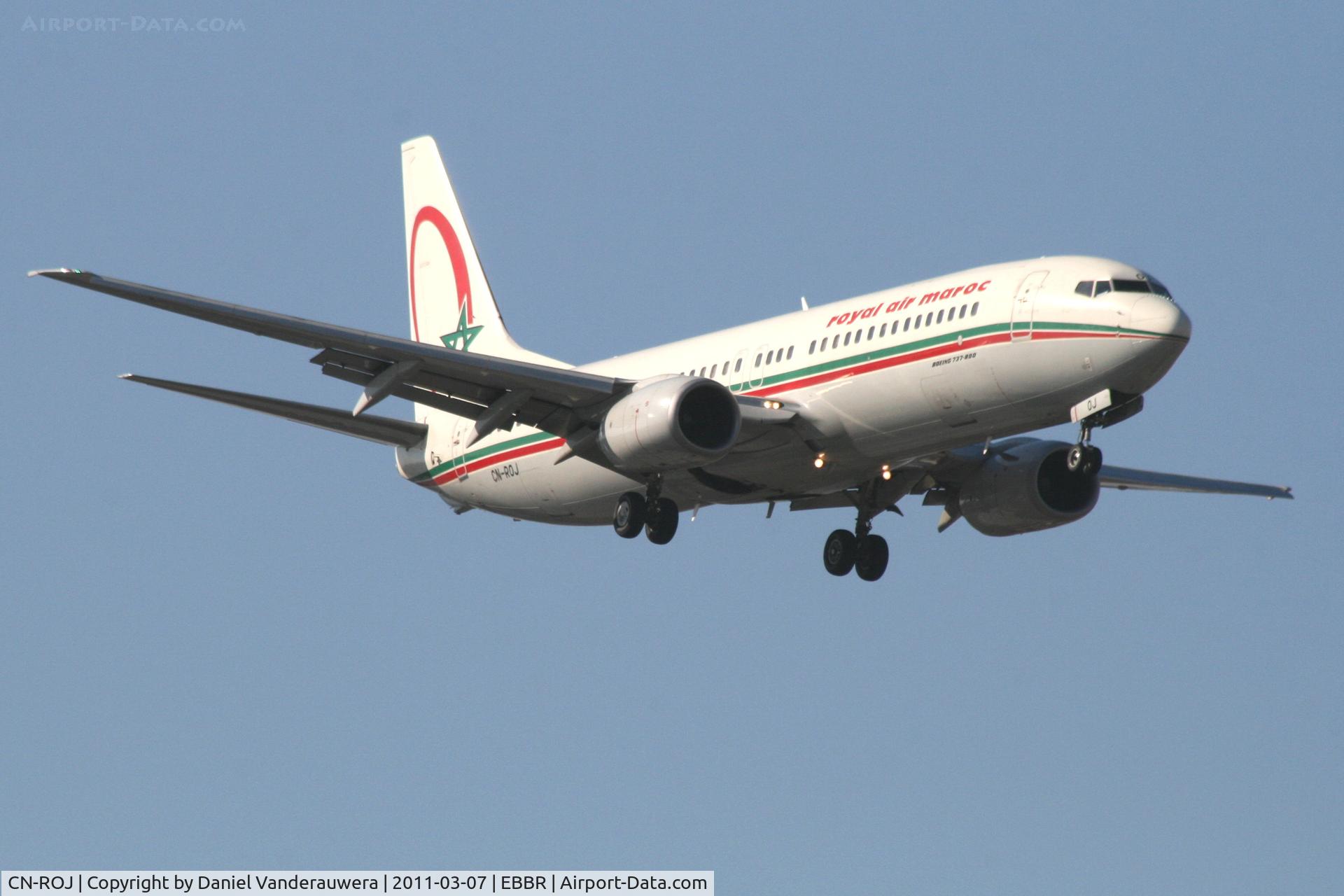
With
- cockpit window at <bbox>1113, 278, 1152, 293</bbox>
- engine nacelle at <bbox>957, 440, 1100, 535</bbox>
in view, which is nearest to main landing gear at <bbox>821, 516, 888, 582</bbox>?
engine nacelle at <bbox>957, 440, 1100, 535</bbox>

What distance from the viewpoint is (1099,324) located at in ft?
121

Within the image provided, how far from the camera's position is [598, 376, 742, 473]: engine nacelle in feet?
129

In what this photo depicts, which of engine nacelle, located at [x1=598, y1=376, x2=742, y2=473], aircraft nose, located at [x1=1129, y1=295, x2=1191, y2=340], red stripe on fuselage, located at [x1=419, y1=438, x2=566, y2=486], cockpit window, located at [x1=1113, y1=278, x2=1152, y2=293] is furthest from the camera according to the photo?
red stripe on fuselage, located at [x1=419, y1=438, x2=566, y2=486]

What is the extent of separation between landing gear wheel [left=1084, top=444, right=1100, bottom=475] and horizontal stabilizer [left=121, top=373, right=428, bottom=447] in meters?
16.3

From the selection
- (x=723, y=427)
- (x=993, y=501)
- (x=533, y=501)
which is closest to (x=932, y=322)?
(x=723, y=427)

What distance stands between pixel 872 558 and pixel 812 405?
6740 mm

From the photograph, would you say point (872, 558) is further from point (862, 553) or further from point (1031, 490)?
point (1031, 490)

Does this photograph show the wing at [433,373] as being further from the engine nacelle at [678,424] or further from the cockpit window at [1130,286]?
the cockpit window at [1130,286]

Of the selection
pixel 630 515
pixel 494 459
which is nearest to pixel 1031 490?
pixel 630 515

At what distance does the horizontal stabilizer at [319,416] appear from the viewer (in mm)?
40781

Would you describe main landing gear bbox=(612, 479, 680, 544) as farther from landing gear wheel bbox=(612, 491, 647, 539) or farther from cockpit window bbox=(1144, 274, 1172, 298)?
cockpit window bbox=(1144, 274, 1172, 298)

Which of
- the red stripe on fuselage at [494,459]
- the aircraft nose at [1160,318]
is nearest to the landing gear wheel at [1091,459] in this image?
the aircraft nose at [1160,318]

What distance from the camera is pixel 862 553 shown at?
4591 cm

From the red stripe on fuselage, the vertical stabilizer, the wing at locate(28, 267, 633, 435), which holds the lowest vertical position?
the wing at locate(28, 267, 633, 435)
